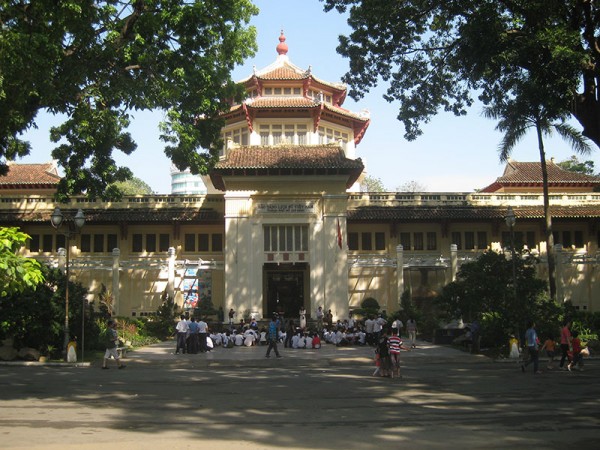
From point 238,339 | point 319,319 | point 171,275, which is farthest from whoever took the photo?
point 171,275

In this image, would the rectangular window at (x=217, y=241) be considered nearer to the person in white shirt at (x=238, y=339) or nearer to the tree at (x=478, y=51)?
the person in white shirt at (x=238, y=339)

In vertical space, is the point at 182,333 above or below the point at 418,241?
below

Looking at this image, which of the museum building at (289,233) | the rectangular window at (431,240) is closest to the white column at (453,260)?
the museum building at (289,233)

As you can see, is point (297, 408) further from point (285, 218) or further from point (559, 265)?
point (559, 265)

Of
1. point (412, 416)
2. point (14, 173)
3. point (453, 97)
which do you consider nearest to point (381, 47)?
point (453, 97)

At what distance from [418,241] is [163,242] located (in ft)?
50.6

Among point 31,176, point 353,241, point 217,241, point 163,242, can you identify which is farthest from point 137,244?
point 353,241

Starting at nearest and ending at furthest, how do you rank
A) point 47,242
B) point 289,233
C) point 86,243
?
point 289,233, point 47,242, point 86,243

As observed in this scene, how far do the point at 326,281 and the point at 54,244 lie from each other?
54.4 feet

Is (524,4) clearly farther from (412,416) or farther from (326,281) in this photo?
(326,281)

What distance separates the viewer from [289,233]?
111 feet

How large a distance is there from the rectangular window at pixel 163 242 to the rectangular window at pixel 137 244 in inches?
41.8

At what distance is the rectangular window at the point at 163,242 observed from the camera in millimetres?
38031

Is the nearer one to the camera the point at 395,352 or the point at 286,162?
the point at 395,352
